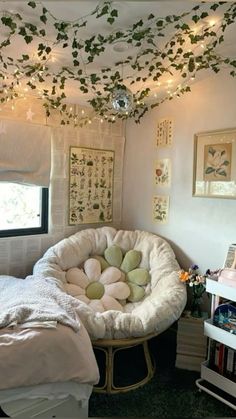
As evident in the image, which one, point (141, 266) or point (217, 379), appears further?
point (141, 266)

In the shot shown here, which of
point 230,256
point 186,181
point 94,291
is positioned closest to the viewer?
point 230,256

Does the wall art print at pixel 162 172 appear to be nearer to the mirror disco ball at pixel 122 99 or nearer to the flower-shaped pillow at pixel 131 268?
the flower-shaped pillow at pixel 131 268

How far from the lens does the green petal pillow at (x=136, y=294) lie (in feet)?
9.16

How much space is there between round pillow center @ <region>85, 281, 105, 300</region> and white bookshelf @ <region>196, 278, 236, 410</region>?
36.8 inches


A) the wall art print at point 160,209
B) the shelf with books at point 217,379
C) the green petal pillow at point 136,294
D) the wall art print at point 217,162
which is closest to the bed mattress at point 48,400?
the shelf with books at point 217,379

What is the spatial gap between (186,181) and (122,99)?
100 cm

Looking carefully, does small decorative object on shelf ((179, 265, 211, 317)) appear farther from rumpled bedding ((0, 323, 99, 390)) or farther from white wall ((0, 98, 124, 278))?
white wall ((0, 98, 124, 278))

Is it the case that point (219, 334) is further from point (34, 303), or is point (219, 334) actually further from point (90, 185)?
point (90, 185)

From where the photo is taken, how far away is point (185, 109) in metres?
2.89

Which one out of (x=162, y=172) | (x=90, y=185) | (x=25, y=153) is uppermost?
(x=25, y=153)

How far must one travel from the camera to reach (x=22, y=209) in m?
3.05

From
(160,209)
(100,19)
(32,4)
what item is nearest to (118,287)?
(160,209)

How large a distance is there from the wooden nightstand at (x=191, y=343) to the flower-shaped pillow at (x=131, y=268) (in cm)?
45

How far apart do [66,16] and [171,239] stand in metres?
2.06
